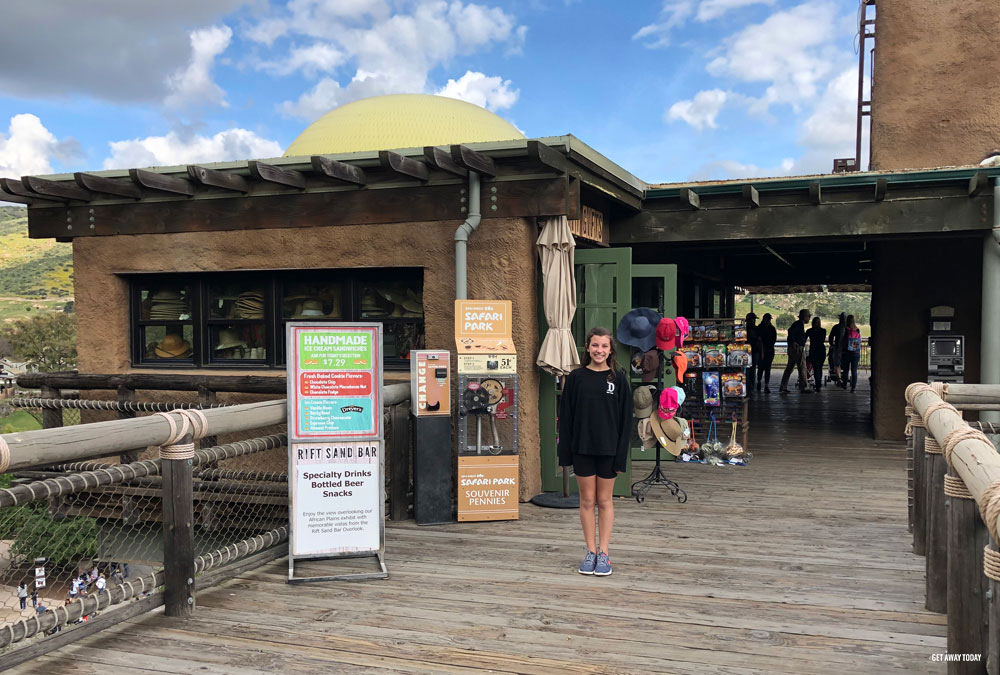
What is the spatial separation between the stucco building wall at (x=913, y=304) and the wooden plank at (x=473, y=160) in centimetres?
657

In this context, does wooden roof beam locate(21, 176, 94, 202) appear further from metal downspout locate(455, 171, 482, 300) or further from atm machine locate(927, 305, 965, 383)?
atm machine locate(927, 305, 965, 383)

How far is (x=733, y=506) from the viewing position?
7.25 m

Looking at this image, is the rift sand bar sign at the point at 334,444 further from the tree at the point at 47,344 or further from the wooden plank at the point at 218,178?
the tree at the point at 47,344

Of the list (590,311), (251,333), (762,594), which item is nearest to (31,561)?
(251,333)

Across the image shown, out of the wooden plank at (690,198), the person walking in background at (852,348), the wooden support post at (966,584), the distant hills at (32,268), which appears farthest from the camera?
the distant hills at (32,268)

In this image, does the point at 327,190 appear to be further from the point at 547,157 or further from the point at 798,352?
the point at 798,352

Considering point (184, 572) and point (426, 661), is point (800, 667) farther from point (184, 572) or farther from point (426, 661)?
point (184, 572)

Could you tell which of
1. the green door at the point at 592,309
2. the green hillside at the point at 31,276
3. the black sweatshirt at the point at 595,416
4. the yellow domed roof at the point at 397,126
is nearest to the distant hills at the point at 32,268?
the green hillside at the point at 31,276

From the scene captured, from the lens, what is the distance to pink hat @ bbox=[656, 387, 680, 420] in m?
Result: 7.22

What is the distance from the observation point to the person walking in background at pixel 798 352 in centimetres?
1751

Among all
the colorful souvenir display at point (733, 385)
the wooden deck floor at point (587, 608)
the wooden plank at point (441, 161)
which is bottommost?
the wooden deck floor at point (587, 608)

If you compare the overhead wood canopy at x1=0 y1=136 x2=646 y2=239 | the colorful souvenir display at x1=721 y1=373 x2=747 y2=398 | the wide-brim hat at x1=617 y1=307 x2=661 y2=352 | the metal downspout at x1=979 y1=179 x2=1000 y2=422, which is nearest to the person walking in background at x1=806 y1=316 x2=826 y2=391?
the colorful souvenir display at x1=721 y1=373 x2=747 y2=398

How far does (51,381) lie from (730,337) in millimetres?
7752

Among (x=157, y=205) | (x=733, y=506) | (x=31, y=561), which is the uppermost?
(x=157, y=205)
